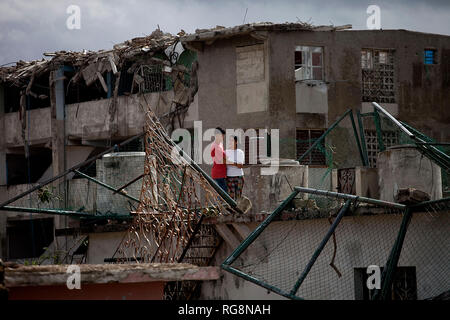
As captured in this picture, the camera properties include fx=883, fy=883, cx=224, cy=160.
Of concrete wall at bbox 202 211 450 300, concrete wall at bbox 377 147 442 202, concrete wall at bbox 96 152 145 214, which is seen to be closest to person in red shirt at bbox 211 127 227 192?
concrete wall at bbox 202 211 450 300

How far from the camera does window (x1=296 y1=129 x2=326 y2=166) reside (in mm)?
24969

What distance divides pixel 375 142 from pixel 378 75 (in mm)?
2221

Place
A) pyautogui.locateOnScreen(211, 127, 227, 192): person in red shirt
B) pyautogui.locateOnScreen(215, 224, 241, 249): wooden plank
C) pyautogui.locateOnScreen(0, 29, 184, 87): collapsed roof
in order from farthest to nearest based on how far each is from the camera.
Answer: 1. pyautogui.locateOnScreen(0, 29, 184, 87): collapsed roof
2. pyautogui.locateOnScreen(215, 224, 241, 249): wooden plank
3. pyautogui.locateOnScreen(211, 127, 227, 192): person in red shirt

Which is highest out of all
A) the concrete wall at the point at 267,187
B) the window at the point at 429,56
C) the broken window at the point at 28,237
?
the window at the point at 429,56

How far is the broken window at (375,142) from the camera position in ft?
81.5

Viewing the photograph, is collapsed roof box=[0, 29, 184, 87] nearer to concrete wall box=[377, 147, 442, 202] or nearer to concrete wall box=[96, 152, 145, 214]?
concrete wall box=[96, 152, 145, 214]

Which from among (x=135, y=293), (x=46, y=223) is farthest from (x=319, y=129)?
(x=135, y=293)

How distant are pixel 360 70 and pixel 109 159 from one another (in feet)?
28.4

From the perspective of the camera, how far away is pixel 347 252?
15688 millimetres

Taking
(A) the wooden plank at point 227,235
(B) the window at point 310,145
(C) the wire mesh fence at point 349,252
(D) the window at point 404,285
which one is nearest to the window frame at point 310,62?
(B) the window at point 310,145

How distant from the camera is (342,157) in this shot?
25.2m

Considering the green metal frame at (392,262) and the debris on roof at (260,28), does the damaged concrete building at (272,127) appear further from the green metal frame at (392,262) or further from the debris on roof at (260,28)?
the green metal frame at (392,262)

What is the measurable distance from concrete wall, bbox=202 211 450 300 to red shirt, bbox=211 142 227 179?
1293 millimetres

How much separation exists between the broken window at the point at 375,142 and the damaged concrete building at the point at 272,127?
5 cm
